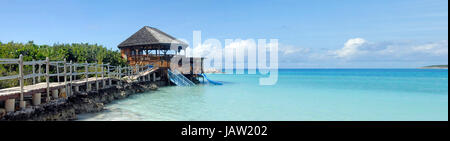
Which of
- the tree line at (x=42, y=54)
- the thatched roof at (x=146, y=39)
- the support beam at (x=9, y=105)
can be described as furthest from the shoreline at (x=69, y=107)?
the thatched roof at (x=146, y=39)

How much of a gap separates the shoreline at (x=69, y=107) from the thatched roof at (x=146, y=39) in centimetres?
702

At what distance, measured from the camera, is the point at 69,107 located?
24.6 ft

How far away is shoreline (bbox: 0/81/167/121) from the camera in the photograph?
5.85 meters

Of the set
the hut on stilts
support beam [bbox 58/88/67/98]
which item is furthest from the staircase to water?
support beam [bbox 58/88/67/98]

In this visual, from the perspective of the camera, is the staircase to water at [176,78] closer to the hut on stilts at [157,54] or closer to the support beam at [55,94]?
the hut on stilts at [157,54]

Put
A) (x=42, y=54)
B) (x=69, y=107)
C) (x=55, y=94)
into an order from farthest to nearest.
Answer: (x=42, y=54)
(x=69, y=107)
(x=55, y=94)

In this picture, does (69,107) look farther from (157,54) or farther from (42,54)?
(157,54)

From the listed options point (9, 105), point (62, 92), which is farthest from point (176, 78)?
point (9, 105)

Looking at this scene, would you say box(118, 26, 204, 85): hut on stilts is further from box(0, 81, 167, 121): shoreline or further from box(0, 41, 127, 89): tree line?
box(0, 81, 167, 121): shoreline

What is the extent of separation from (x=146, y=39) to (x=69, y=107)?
43.0ft

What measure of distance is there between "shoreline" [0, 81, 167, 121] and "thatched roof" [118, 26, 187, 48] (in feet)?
23.0
